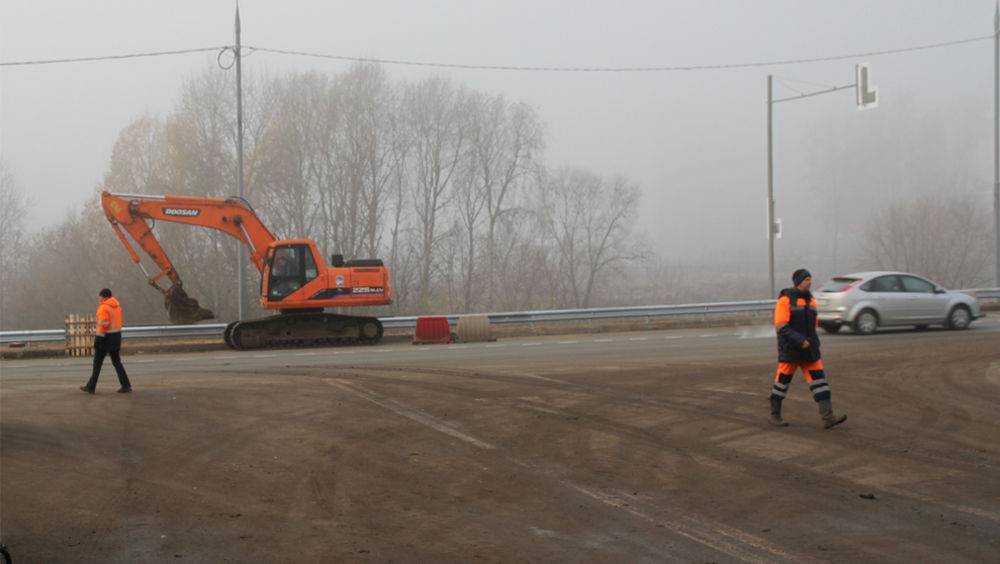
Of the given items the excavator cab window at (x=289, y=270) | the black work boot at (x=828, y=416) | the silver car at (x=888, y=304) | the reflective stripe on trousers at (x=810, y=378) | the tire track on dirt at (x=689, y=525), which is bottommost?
the tire track on dirt at (x=689, y=525)

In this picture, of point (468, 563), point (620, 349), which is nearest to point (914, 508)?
point (468, 563)

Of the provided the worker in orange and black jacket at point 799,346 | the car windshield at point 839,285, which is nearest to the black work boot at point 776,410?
the worker in orange and black jacket at point 799,346

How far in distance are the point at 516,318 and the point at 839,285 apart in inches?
386

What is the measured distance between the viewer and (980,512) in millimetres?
Answer: 7309

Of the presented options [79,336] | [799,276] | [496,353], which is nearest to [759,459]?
[799,276]

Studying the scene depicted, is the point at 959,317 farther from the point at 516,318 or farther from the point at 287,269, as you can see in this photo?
the point at 287,269

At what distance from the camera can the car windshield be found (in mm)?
23641

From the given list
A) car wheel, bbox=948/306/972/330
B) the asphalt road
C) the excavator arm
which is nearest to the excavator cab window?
the excavator arm

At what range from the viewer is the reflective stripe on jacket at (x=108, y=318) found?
1394 cm

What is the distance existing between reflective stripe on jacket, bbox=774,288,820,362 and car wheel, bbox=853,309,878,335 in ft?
43.7

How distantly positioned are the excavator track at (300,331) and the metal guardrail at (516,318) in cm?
135

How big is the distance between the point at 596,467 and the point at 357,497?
95.3 inches

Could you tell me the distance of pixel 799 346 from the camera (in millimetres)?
10820

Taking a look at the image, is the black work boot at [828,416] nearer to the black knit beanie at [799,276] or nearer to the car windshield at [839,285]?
the black knit beanie at [799,276]
